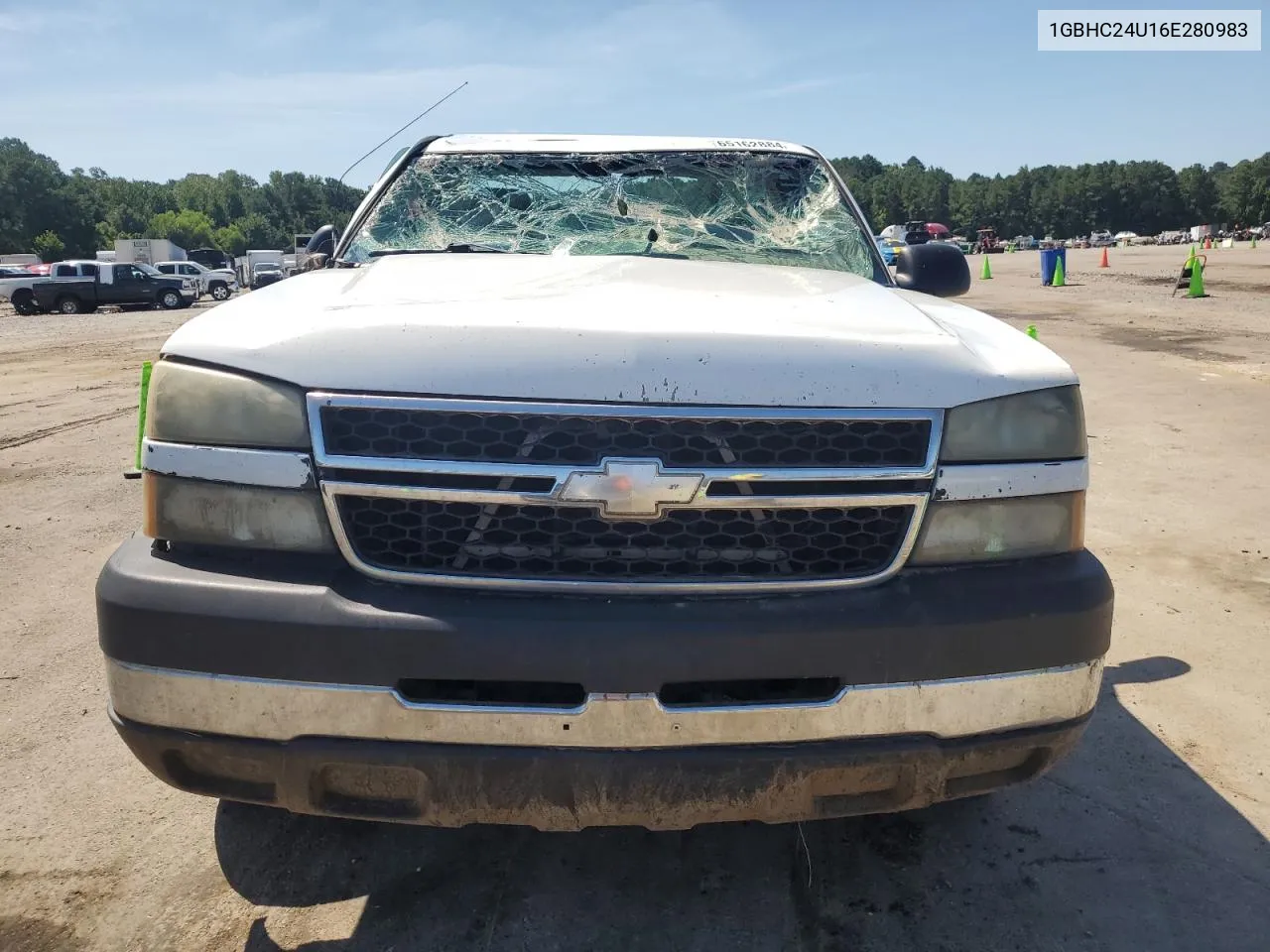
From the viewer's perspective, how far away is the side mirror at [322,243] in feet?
13.0

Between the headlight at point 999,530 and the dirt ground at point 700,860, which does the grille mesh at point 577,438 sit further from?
the dirt ground at point 700,860

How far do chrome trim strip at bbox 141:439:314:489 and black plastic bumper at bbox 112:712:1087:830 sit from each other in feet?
1.55

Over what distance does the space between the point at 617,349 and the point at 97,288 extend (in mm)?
34707

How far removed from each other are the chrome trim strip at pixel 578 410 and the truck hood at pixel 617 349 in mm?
14

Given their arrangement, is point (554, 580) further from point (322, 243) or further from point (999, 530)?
point (322, 243)

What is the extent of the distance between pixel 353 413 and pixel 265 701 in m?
0.53

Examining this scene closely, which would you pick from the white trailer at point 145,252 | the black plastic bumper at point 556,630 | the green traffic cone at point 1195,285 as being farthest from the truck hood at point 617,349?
the white trailer at point 145,252

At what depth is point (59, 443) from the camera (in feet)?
26.0

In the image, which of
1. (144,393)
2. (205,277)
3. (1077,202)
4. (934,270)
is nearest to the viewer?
(144,393)

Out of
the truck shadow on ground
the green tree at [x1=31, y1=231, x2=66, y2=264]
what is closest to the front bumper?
the truck shadow on ground

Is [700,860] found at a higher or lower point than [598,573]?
lower

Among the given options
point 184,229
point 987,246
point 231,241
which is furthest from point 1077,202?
point 184,229

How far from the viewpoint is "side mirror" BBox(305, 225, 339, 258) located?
3.95 m

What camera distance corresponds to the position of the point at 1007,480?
192 centimetres
